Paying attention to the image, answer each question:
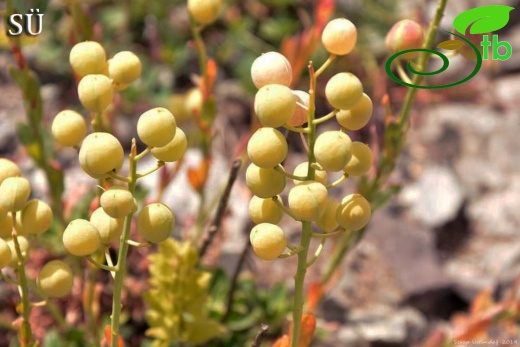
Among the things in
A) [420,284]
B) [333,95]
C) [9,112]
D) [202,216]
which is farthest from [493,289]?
[9,112]

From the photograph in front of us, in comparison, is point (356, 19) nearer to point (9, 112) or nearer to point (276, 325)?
point (9, 112)

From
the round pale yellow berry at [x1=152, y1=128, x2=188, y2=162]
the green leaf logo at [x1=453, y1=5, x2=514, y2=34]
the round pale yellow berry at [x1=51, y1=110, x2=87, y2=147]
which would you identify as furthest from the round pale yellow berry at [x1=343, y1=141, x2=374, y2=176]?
the green leaf logo at [x1=453, y1=5, x2=514, y2=34]

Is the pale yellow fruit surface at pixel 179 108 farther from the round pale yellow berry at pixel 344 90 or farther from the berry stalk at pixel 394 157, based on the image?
the round pale yellow berry at pixel 344 90

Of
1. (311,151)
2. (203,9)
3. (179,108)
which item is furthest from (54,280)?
(179,108)

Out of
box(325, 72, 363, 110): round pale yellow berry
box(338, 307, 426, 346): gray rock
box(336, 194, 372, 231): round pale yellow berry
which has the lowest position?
box(338, 307, 426, 346): gray rock

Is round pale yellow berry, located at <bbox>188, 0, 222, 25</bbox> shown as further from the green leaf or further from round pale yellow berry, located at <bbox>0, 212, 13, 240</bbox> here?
round pale yellow berry, located at <bbox>0, 212, 13, 240</bbox>
